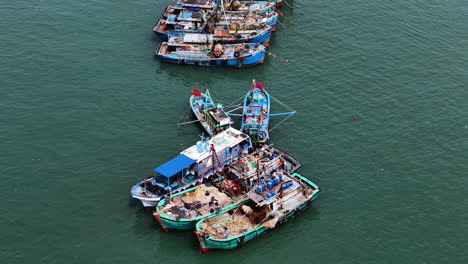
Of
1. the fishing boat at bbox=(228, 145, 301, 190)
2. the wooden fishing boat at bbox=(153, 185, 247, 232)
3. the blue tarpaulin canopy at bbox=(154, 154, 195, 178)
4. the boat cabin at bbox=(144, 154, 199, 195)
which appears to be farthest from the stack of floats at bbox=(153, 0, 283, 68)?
the wooden fishing boat at bbox=(153, 185, 247, 232)

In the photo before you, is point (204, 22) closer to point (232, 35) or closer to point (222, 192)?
point (232, 35)

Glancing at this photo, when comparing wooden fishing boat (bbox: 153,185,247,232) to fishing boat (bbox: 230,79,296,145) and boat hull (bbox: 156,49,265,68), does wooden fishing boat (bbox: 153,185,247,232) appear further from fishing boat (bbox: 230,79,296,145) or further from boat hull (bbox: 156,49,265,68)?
boat hull (bbox: 156,49,265,68)

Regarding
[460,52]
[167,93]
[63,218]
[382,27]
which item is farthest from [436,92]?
[63,218]

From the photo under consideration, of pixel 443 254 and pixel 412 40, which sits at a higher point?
pixel 412 40

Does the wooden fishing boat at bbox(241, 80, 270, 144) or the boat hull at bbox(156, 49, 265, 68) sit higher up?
the boat hull at bbox(156, 49, 265, 68)

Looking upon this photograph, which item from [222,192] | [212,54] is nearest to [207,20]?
[212,54]

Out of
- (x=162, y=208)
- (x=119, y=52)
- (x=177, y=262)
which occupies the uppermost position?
(x=119, y=52)

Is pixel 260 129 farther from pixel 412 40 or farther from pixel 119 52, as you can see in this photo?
pixel 412 40

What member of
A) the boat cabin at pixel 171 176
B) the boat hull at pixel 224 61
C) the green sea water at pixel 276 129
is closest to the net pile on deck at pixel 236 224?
the green sea water at pixel 276 129
